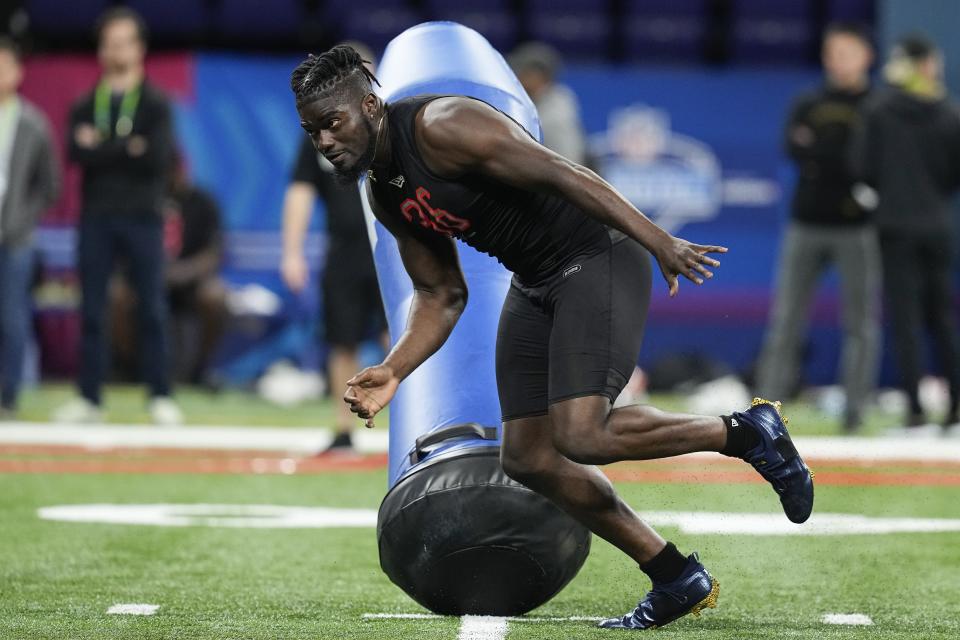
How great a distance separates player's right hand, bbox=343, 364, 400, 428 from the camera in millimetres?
3797

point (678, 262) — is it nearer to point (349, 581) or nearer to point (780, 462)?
point (780, 462)

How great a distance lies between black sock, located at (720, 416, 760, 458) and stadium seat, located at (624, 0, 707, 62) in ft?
34.6

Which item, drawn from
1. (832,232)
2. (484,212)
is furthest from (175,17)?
(484,212)

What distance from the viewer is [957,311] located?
42.4 feet

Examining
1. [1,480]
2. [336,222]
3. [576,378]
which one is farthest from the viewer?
[336,222]

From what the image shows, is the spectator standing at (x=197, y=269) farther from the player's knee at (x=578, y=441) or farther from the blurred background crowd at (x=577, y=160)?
the player's knee at (x=578, y=441)

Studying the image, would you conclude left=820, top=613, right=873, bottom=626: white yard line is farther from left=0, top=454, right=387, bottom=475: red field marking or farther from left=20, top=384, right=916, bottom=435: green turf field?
left=20, top=384, right=916, bottom=435: green turf field

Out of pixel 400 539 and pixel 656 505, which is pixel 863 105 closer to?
pixel 656 505

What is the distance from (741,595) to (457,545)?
35.1 inches

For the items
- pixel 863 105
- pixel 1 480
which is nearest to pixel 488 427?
pixel 1 480

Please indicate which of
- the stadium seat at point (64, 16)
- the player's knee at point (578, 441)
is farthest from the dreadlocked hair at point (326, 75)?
the stadium seat at point (64, 16)

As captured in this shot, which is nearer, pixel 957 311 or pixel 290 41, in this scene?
pixel 957 311

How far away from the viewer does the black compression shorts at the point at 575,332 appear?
3.87m

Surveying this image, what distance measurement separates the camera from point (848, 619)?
156 inches
